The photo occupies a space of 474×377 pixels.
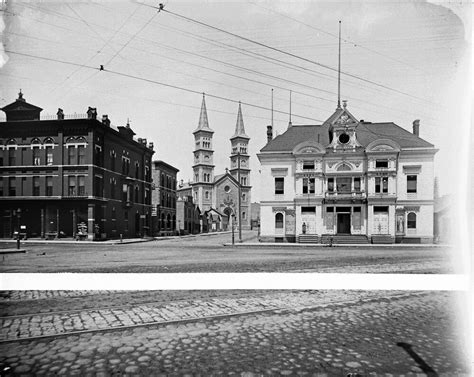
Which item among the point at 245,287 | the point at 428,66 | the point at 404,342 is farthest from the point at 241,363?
the point at 428,66

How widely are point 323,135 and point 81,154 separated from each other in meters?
3.70

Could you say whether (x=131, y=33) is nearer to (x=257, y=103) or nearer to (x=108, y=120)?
(x=108, y=120)

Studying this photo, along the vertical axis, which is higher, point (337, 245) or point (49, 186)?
point (49, 186)

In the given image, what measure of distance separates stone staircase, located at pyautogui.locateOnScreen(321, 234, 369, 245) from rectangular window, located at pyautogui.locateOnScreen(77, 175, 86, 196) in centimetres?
373

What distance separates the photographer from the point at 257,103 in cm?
466

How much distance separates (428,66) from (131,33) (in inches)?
160

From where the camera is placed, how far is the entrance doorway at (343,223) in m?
5.08

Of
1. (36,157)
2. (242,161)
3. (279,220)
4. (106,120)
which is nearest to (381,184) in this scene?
(279,220)

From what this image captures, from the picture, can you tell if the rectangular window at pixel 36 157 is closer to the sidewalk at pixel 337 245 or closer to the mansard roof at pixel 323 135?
the mansard roof at pixel 323 135

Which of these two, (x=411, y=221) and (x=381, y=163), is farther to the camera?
(x=381, y=163)

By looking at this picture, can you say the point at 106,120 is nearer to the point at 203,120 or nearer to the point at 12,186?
the point at 203,120

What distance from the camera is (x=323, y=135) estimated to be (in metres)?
4.83

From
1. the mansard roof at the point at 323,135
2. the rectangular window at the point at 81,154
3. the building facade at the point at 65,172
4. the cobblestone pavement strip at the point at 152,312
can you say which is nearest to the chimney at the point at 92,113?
the building facade at the point at 65,172

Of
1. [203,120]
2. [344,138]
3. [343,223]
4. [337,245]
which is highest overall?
[203,120]
